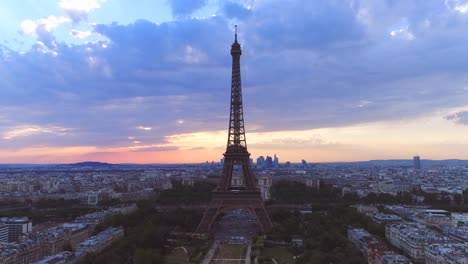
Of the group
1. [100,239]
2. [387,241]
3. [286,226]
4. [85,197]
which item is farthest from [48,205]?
[387,241]

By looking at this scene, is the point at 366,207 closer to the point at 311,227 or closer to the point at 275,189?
the point at 311,227

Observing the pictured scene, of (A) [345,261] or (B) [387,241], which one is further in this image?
(B) [387,241]

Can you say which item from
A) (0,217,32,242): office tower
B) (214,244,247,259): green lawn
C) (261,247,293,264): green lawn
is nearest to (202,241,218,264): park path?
(214,244,247,259): green lawn

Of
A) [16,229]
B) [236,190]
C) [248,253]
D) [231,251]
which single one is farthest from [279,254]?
[16,229]

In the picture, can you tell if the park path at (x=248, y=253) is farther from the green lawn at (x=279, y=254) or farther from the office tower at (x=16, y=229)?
the office tower at (x=16, y=229)

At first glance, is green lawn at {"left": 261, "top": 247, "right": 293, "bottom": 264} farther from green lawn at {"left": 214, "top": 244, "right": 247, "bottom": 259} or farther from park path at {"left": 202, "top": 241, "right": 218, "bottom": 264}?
park path at {"left": 202, "top": 241, "right": 218, "bottom": 264}

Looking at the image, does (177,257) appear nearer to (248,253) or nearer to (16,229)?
(248,253)

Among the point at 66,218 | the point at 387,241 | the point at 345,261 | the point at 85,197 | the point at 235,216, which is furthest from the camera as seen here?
the point at 85,197

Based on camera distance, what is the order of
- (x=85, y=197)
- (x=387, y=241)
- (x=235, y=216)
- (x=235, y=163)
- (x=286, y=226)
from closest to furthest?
1. (x=387, y=241)
2. (x=286, y=226)
3. (x=235, y=163)
4. (x=235, y=216)
5. (x=85, y=197)
